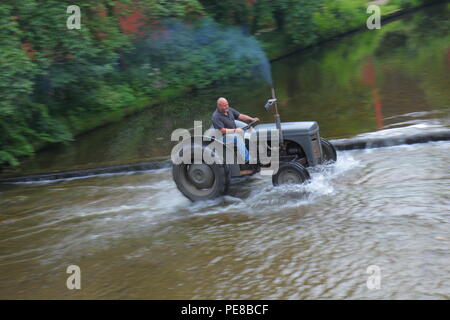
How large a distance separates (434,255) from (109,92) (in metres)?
13.5

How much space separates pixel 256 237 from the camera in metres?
7.43

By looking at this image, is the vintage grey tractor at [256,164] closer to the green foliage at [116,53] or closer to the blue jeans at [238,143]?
the blue jeans at [238,143]

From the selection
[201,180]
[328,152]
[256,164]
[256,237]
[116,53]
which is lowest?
[256,237]

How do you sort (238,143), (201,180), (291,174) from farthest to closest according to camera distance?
(201,180)
(238,143)
(291,174)

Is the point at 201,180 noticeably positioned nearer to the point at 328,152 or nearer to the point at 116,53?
the point at 328,152

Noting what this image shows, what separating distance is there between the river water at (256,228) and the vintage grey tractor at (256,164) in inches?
9.3

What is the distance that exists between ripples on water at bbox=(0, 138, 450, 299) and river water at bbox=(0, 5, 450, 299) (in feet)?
0.07

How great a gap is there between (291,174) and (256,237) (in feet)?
5.75

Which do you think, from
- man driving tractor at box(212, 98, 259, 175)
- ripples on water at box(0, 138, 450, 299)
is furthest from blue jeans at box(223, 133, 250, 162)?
ripples on water at box(0, 138, 450, 299)

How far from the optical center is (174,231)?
26.8 ft

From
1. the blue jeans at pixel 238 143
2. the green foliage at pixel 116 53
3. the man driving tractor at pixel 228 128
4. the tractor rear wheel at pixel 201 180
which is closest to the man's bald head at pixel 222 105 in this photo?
the man driving tractor at pixel 228 128

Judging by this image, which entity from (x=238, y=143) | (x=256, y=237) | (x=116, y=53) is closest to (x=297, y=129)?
(x=238, y=143)

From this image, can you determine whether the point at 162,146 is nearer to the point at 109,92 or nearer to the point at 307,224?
the point at 109,92
